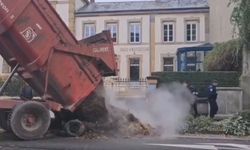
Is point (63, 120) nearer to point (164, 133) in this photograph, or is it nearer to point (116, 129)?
point (116, 129)

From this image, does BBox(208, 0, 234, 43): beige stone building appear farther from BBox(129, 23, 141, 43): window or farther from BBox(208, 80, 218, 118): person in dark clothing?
BBox(208, 80, 218, 118): person in dark clothing

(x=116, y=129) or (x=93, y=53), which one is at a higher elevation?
(x=93, y=53)

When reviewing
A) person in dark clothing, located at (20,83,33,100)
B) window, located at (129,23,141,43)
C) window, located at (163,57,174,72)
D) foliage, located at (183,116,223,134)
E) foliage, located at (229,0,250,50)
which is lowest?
foliage, located at (183,116,223,134)

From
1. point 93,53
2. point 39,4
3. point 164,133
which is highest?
point 39,4

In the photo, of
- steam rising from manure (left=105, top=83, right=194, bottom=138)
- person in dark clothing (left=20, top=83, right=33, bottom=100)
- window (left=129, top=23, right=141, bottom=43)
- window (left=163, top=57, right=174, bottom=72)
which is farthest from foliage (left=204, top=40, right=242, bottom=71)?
window (left=129, top=23, right=141, bottom=43)

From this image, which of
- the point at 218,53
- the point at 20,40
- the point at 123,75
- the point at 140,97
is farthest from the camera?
the point at 123,75

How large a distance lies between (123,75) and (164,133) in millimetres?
34765

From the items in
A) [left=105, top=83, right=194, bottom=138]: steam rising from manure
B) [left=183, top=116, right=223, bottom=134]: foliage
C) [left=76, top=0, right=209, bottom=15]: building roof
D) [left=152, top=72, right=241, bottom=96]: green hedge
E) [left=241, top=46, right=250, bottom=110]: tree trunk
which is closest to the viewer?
[left=105, top=83, right=194, bottom=138]: steam rising from manure

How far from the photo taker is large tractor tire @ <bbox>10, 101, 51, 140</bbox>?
1270cm

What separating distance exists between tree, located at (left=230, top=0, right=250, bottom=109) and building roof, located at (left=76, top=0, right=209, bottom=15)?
27994mm

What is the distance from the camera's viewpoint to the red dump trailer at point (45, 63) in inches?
506

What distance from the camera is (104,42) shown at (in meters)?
13.9

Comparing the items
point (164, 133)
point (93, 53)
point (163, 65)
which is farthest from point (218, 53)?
point (163, 65)

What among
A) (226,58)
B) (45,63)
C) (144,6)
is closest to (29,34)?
(45,63)
